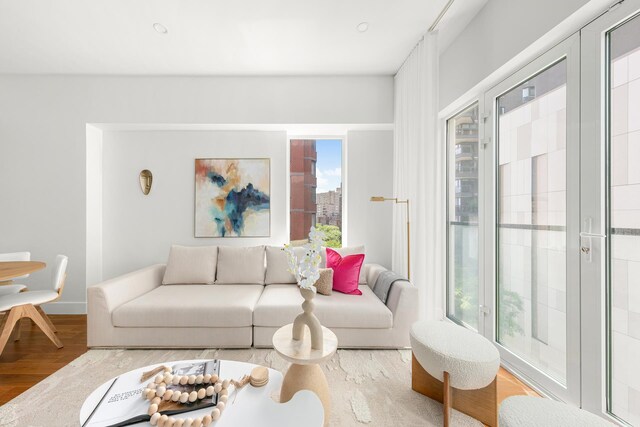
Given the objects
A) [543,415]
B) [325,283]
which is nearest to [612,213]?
[543,415]

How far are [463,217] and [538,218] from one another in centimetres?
88

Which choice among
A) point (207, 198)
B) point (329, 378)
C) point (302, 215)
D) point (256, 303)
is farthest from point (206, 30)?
point (329, 378)

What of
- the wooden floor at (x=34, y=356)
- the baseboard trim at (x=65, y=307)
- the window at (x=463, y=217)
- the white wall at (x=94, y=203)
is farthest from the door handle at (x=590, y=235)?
the baseboard trim at (x=65, y=307)

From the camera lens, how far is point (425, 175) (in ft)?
8.80

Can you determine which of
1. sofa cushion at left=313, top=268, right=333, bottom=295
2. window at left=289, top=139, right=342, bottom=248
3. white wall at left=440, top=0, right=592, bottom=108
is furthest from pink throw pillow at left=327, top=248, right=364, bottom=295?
white wall at left=440, top=0, right=592, bottom=108

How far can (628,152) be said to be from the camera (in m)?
1.42

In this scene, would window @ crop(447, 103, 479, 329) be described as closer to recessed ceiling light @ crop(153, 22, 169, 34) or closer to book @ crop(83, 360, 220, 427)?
book @ crop(83, 360, 220, 427)

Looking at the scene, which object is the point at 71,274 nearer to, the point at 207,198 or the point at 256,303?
the point at 207,198

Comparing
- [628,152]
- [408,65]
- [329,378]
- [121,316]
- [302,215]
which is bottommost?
[329,378]

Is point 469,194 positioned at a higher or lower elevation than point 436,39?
lower

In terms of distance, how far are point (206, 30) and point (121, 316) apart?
2.54 m

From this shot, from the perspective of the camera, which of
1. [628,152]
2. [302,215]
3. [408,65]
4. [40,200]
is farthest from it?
[302,215]

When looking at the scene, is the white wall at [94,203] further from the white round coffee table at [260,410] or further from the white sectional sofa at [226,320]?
the white round coffee table at [260,410]

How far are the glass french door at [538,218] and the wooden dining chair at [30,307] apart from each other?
3.73m
